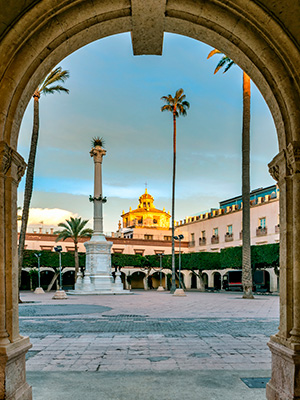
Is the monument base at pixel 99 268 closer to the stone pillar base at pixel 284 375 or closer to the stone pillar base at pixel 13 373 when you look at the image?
the stone pillar base at pixel 13 373

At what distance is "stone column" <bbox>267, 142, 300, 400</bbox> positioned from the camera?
15.7ft

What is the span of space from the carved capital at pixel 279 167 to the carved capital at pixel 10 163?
317cm

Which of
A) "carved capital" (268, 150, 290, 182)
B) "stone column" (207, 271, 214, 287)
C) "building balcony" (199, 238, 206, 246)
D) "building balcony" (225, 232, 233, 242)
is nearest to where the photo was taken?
"carved capital" (268, 150, 290, 182)

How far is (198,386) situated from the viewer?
18.5 feet

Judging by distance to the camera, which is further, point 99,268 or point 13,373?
point 99,268

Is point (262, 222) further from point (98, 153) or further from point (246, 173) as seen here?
point (246, 173)

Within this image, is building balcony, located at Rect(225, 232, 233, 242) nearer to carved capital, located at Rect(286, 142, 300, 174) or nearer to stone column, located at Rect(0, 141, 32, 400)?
carved capital, located at Rect(286, 142, 300, 174)

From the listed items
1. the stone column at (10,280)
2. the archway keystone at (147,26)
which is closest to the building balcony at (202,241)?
the archway keystone at (147,26)

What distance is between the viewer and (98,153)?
34.0 meters

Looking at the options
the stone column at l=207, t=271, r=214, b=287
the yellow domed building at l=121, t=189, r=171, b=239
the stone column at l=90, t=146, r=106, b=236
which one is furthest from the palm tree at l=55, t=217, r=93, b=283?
the yellow domed building at l=121, t=189, r=171, b=239

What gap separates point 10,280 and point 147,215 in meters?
89.6

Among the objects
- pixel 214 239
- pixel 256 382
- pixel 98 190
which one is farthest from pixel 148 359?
pixel 214 239

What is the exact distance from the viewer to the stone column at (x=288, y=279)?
189 inches

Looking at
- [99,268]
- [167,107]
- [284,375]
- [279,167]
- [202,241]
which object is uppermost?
[167,107]
